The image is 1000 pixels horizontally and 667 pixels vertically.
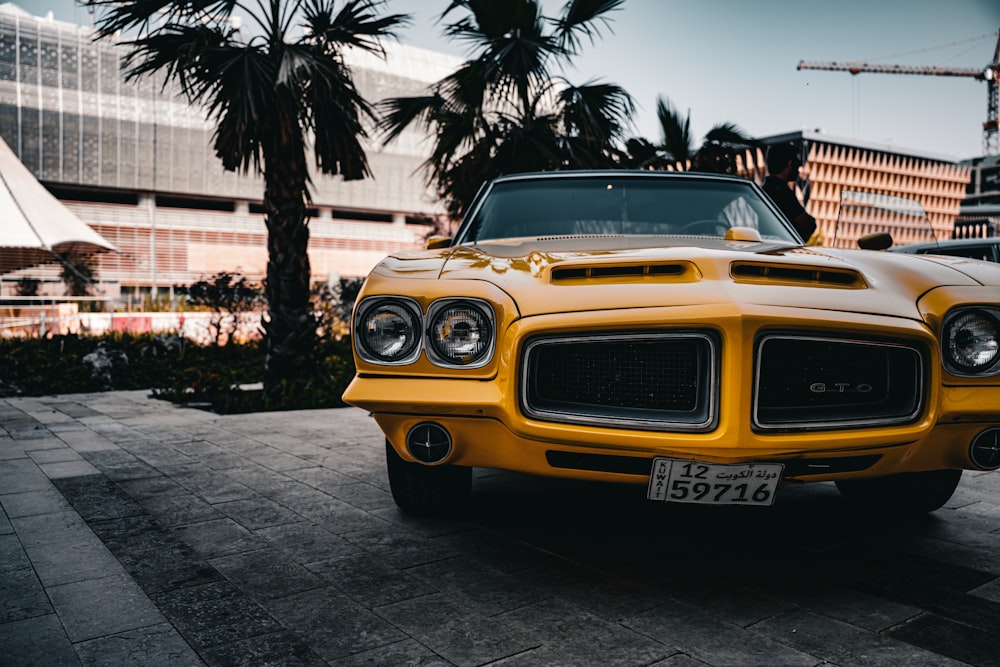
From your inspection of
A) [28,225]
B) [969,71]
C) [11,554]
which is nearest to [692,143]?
[11,554]

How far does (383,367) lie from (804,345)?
1.37 metres

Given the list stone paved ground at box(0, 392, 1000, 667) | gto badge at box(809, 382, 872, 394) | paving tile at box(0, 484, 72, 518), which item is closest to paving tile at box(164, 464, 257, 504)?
stone paved ground at box(0, 392, 1000, 667)

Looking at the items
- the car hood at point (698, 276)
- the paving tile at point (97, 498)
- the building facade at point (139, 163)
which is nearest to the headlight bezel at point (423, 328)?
the car hood at point (698, 276)

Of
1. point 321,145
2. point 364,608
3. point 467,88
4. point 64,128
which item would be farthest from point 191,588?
point 64,128

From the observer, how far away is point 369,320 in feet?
8.61

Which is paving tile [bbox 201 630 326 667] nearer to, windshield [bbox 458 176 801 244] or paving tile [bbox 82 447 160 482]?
windshield [bbox 458 176 801 244]

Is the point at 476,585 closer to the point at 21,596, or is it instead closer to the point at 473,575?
the point at 473,575

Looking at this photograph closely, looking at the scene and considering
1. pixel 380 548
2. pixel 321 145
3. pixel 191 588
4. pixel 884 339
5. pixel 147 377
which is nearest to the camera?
pixel 884 339

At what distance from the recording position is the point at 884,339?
92.1 inches

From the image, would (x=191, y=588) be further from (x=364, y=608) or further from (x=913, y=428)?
(x=913, y=428)

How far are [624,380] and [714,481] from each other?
16.2 inches

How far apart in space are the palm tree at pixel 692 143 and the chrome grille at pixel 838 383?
9037mm

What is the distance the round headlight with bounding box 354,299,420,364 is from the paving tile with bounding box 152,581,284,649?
89cm

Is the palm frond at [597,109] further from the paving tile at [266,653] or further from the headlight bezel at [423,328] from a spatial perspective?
the paving tile at [266,653]
